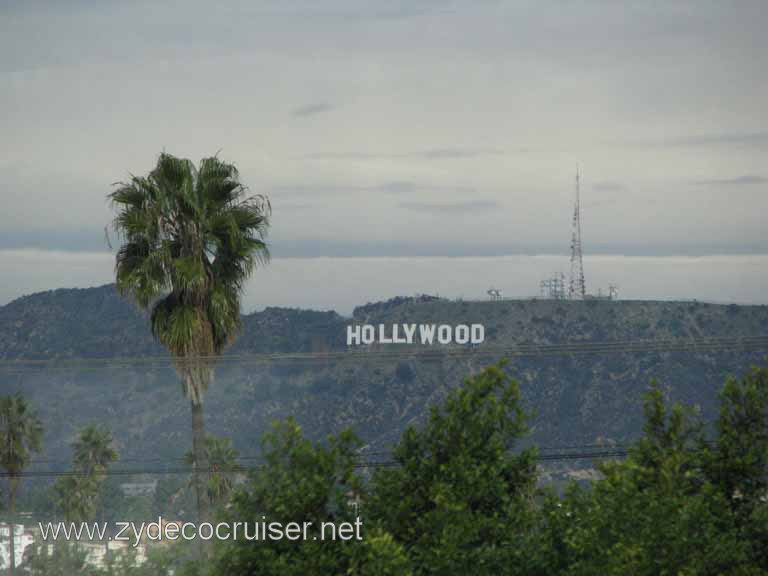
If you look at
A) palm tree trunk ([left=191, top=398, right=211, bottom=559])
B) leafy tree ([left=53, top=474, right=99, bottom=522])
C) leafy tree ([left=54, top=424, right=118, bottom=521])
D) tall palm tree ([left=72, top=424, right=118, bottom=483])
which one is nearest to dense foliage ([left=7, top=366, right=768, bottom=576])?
palm tree trunk ([left=191, top=398, right=211, bottom=559])

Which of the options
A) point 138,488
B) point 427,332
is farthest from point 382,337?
point 138,488

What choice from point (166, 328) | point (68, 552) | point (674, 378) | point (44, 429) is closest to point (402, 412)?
point (674, 378)

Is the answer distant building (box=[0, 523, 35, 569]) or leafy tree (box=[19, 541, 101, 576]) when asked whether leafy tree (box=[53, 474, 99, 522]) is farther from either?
leafy tree (box=[19, 541, 101, 576])

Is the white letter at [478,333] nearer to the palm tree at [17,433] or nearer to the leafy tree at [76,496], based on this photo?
the palm tree at [17,433]

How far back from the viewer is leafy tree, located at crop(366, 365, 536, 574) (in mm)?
13609

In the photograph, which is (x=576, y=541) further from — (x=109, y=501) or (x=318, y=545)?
(x=109, y=501)

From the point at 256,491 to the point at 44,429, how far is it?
12283mm

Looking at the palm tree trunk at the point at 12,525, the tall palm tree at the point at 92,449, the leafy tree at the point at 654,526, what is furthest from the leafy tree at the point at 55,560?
the tall palm tree at the point at 92,449

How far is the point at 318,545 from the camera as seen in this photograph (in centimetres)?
1390

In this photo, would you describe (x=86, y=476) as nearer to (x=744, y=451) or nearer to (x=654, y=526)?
(x=654, y=526)

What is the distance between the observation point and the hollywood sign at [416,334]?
85.5m

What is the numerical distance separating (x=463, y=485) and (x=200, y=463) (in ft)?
27.2

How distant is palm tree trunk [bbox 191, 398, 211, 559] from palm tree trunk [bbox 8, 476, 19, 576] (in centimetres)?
266

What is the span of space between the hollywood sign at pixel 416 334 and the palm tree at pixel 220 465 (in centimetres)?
6136
